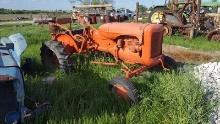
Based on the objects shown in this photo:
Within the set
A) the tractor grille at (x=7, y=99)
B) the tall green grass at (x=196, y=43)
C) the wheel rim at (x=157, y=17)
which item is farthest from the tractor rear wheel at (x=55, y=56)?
the wheel rim at (x=157, y=17)

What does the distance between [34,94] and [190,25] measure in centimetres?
→ 1285

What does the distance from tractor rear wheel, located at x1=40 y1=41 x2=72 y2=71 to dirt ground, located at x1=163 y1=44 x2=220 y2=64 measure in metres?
4.36

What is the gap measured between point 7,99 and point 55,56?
4.85 m

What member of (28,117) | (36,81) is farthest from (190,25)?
(28,117)

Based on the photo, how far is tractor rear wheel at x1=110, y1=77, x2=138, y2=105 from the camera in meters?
6.62

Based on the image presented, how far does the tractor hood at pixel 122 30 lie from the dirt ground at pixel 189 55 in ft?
13.6

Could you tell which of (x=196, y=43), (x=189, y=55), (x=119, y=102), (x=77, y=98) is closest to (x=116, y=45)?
(x=77, y=98)

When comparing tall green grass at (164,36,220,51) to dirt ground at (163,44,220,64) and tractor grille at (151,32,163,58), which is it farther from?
tractor grille at (151,32,163,58)

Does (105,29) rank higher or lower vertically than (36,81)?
higher

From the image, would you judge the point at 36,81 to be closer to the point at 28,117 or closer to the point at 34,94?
the point at 34,94

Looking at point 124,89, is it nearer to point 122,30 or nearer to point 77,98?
point 77,98

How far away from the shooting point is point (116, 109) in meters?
6.29

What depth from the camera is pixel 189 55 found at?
13578mm

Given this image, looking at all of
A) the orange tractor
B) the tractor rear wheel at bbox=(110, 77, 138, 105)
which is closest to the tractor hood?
the orange tractor
